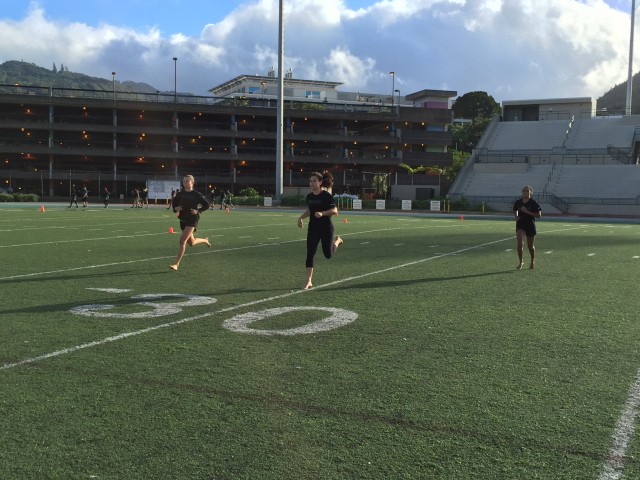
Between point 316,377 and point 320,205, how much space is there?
503 centimetres

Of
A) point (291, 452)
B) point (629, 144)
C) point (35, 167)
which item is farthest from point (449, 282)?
point (35, 167)

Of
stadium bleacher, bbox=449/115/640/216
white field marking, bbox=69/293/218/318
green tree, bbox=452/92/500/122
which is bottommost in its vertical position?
white field marking, bbox=69/293/218/318

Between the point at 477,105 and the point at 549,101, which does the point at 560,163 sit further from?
the point at 477,105

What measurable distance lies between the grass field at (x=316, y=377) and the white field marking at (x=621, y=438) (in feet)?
0.05

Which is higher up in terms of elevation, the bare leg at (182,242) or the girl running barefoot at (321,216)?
the girl running barefoot at (321,216)

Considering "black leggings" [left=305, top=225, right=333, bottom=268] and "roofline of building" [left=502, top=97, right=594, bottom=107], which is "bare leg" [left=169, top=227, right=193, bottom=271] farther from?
"roofline of building" [left=502, top=97, right=594, bottom=107]

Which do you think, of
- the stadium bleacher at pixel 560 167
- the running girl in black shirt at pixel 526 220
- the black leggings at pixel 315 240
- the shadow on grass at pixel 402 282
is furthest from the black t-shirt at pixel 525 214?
the stadium bleacher at pixel 560 167

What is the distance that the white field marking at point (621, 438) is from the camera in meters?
3.44

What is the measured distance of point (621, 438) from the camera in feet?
12.7

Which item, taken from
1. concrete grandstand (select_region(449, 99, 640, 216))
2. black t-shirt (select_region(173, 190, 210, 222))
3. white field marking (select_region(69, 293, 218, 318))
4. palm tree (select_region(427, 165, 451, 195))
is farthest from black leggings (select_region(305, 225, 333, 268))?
palm tree (select_region(427, 165, 451, 195))

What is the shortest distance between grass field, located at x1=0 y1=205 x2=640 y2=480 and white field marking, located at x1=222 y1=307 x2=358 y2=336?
4 cm

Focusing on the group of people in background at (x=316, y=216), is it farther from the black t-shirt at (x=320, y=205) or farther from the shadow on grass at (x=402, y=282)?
the shadow on grass at (x=402, y=282)

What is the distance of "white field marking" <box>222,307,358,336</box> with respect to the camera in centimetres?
672

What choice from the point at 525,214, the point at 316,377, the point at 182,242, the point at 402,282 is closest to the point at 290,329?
the point at 316,377
